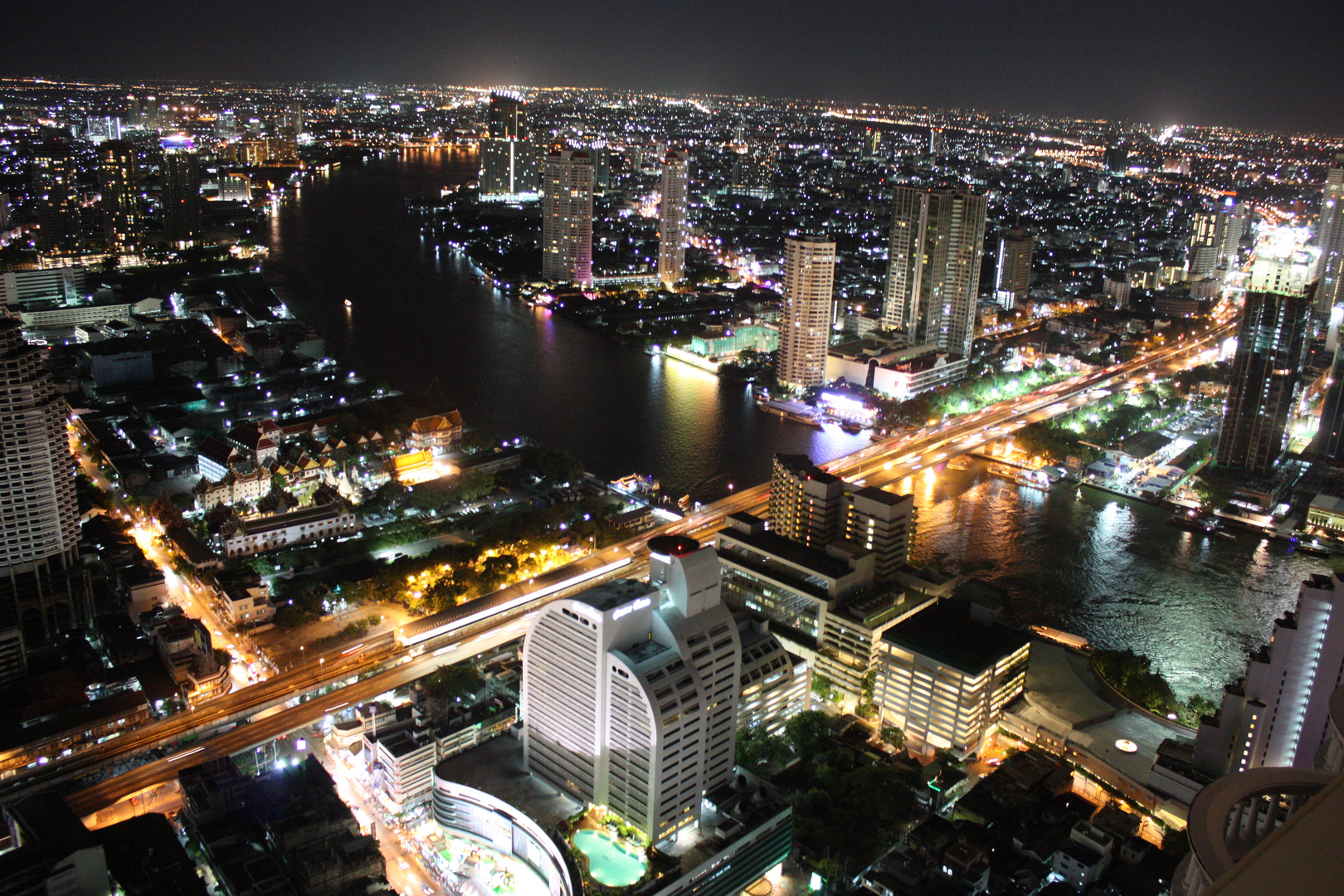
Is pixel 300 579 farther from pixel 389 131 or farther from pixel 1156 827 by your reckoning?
pixel 389 131

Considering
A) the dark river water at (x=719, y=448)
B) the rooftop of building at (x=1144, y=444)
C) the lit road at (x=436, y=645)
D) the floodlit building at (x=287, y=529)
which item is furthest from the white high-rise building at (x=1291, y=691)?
the floodlit building at (x=287, y=529)

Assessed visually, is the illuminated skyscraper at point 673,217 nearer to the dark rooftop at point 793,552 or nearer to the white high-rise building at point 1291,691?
the dark rooftop at point 793,552

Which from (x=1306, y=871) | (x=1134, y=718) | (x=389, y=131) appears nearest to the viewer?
(x=1306, y=871)

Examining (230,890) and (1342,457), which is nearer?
(230,890)

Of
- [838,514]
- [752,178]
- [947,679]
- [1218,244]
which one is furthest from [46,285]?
[1218,244]

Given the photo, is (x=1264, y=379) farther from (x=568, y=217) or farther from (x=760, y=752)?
(x=568, y=217)

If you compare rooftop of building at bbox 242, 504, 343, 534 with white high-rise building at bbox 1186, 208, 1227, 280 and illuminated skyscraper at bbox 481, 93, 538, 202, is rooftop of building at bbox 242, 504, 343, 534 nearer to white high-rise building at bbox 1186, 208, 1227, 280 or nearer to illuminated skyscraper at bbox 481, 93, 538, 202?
white high-rise building at bbox 1186, 208, 1227, 280

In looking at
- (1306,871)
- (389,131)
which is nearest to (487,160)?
(389,131)
